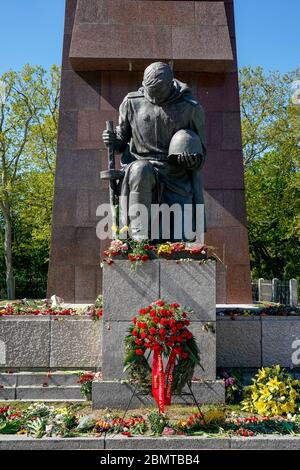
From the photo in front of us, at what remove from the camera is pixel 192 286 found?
6.57m

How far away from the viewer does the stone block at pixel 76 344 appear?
7.24m

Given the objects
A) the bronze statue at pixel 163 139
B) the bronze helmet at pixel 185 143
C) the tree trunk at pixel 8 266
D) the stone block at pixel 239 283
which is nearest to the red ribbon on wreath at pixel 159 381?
the bronze statue at pixel 163 139

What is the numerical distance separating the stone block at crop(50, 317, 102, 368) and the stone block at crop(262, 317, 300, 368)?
7.18 ft

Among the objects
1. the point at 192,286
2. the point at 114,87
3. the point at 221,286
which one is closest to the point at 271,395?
the point at 192,286

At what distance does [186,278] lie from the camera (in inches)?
259

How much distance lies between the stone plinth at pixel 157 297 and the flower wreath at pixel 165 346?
2.14 feet

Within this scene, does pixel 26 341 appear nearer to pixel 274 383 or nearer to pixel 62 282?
pixel 274 383

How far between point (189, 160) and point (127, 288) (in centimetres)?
190

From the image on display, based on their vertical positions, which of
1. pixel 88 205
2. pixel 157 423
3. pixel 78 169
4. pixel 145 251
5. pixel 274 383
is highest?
pixel 78 169

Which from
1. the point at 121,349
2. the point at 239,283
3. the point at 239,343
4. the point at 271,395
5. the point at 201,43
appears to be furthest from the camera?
the point at 201,43

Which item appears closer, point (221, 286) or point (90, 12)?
point (221, 286)
